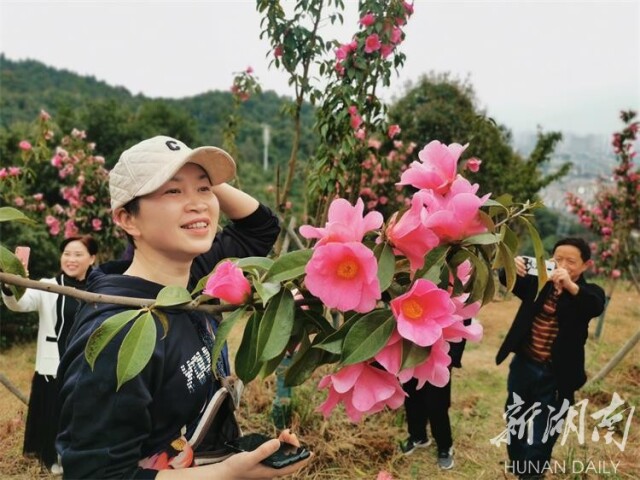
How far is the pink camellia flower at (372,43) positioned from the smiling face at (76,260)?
2085 mm

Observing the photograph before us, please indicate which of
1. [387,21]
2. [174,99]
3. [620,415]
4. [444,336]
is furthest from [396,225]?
[174,99]

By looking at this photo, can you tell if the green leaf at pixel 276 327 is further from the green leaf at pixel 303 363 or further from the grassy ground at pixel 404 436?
the grassy ground at pixel 404 436

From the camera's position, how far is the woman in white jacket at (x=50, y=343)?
3.02 meters

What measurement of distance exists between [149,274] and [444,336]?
68cm

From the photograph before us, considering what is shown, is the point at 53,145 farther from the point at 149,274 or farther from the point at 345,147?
the point at 149,274

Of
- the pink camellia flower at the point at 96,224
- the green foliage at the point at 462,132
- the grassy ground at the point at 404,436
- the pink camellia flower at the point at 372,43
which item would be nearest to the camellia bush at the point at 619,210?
the grassy ground at the point at 404,436

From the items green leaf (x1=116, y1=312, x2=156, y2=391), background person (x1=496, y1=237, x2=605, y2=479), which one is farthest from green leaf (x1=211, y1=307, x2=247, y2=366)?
background person (x1=496, y1=237, x2=605, y2=479)

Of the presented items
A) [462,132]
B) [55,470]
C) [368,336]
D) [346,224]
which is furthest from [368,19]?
[462,132]

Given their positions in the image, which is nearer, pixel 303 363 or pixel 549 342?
pixel 303 363

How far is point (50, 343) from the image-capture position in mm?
3045

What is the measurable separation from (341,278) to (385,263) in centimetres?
7

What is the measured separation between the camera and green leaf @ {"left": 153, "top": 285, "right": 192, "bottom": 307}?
775 mm

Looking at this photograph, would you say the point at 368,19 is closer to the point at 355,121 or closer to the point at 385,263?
the point at 355,121

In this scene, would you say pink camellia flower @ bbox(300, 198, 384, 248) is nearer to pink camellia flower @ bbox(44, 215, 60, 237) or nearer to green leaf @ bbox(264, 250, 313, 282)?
green leaf @ bbox(264, 250, 313, 282)
